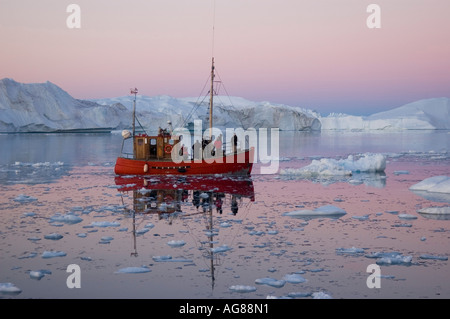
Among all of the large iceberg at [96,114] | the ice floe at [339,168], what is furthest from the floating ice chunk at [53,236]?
the large iceberg at [96,114]

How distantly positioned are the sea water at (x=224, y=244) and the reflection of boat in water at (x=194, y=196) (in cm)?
5

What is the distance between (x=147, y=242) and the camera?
9.36 meters

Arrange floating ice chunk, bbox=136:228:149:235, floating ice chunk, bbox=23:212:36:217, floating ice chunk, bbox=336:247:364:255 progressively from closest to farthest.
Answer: floating ice chunk, bbox=336:247:364:255 < floating ice chunk, bbox=136:228:149:235 < floating ice chunk, bbox=23:212:36:217

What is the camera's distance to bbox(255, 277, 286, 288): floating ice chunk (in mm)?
6988

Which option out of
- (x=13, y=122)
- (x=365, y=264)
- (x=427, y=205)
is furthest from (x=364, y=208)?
(x=13, y=122)

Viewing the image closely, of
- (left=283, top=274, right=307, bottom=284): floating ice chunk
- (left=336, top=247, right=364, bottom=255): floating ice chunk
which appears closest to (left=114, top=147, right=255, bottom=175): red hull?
(left=336, top=247, right=364, bottom=255): floating ice chunk

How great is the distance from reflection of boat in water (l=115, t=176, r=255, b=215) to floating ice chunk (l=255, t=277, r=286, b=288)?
17.6 ft

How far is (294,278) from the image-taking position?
7.20m

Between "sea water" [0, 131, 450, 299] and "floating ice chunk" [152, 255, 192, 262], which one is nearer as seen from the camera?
"sea water" [0, 131, 450, 299]

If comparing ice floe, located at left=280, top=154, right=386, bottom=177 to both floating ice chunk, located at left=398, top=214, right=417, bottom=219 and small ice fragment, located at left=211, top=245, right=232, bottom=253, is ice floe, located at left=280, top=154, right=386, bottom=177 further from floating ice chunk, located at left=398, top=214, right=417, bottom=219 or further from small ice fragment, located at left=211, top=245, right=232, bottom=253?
small ice fragment, located at left=211, top=245, right=232, bottom=253

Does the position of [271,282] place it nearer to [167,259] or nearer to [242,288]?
[242,288]

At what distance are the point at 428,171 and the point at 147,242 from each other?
1662 cm

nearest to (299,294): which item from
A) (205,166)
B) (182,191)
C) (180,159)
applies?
(182,191)
